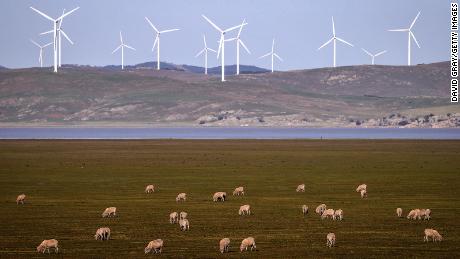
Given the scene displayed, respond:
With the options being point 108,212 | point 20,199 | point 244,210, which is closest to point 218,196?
point 244,210

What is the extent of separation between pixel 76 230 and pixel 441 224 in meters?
14.1

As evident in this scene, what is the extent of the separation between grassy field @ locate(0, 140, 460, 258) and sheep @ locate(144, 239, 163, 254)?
0.38 m

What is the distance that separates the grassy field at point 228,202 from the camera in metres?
35.9

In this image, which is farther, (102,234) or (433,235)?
(102,234)

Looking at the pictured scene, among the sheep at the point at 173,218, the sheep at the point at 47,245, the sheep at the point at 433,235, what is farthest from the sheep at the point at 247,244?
the sheep at the point at 173,218

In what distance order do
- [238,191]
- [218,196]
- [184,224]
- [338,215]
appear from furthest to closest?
[238,191], [218,196], [338,215], [184,224]

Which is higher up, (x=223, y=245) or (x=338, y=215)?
(x=223, y=245)

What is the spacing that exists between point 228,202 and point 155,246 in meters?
17.7

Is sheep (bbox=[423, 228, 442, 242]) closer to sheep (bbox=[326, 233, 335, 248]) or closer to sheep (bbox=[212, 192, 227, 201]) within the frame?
sheep (bbox=[326, 233, 335, 248])

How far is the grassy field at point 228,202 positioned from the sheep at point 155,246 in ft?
1.24

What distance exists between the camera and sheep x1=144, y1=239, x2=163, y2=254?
111 ft

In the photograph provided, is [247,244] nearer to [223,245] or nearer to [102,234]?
[223,245]

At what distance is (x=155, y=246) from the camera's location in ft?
111

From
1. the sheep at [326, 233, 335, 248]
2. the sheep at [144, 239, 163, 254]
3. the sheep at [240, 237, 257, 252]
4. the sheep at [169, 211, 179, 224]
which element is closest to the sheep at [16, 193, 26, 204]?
the sheep at [169, 211, 179, 224]
